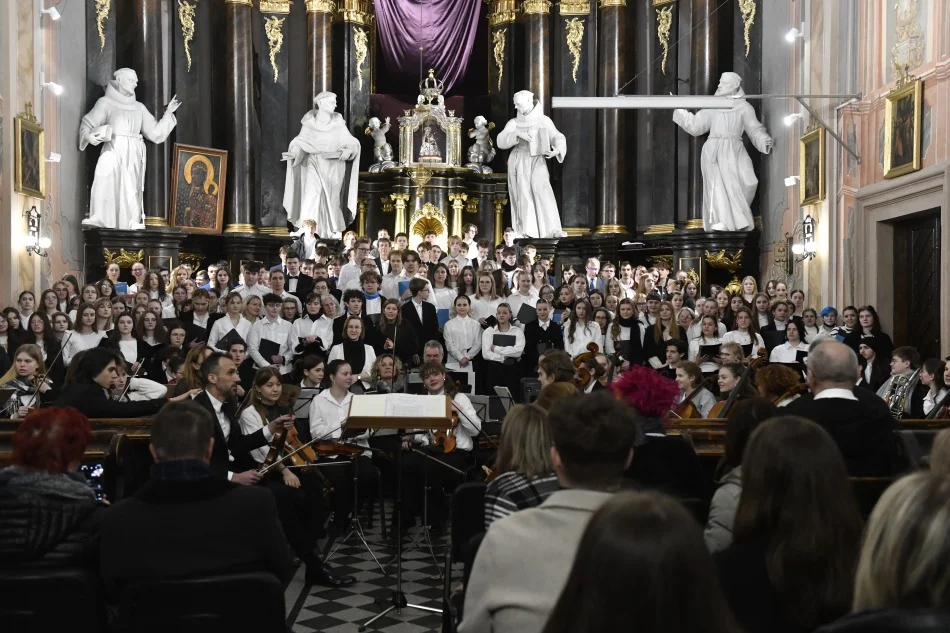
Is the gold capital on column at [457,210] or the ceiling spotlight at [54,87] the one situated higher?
the ceiling spotlight at [54,87]

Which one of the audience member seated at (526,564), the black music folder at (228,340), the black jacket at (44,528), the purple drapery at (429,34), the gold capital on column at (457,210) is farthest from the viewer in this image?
the purple drapery at (429,34)

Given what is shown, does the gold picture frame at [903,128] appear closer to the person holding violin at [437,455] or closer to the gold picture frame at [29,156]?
Answer: the person holding violin at [437,455]

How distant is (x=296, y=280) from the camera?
508 inches

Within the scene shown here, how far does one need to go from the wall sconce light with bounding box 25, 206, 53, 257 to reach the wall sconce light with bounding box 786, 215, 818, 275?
31.9 feet

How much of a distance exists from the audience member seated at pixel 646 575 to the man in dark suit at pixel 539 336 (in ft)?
30.6

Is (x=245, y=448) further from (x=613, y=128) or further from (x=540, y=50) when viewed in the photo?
(x=540, y=50)

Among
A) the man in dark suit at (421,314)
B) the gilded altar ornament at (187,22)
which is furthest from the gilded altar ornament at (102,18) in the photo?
the man in dark suit at (421,314)

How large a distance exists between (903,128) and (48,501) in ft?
35.3

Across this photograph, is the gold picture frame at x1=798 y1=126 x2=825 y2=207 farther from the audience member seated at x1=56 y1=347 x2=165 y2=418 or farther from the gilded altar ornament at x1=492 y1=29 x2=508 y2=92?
the audience member seated at x1=56 y1=347 x2=165 y2=418

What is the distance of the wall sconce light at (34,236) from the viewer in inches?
542

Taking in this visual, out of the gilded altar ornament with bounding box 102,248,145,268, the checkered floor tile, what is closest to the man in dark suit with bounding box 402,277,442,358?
the checkered floor tile

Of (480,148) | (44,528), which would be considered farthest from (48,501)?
(480,148)

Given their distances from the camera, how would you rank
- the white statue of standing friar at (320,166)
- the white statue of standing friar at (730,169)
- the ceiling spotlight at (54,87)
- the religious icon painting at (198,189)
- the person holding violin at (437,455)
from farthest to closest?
the white statue of standing friar at (320,166), the religious icon painting at (198,189), the white statue of standing friar at (730,169), the ceiling spotlight at (54,87), the person holding violin at (437,455)

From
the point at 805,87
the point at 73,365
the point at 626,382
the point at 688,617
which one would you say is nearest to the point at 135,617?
the point at 688,617
